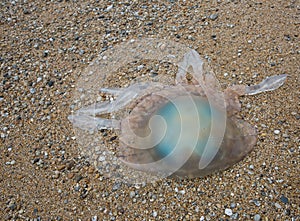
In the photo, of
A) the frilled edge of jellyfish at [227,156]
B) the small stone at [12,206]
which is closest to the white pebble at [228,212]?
the frilled edge of jellyfish at [227,156]

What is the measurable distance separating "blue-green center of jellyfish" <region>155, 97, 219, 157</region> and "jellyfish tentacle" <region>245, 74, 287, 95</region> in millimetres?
448

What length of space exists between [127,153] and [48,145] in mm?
625

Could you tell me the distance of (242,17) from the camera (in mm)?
3621

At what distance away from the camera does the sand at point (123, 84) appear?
2.50 m

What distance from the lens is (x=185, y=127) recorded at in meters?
2.67

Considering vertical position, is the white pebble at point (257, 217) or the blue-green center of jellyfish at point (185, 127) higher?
the blue-green center of jellyfish at point (185, 127)

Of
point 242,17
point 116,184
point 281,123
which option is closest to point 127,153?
point 116,184

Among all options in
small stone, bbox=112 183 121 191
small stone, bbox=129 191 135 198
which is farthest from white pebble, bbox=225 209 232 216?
small stone, bbox=112 183 121 191

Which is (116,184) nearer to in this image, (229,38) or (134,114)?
(134,114)

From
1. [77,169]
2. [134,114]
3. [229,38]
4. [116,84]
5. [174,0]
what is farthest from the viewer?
[174,0]

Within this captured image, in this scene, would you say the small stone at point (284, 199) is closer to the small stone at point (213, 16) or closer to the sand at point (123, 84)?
the sand at point (123, 84)

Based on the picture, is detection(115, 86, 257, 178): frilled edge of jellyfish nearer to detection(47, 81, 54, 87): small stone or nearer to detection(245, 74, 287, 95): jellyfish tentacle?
detection(245, 74, 287, 95): jellyfish tentacle

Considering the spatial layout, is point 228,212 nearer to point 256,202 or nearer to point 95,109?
point 256,202

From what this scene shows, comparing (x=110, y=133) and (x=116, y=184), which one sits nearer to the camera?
(x=116, y=184)
